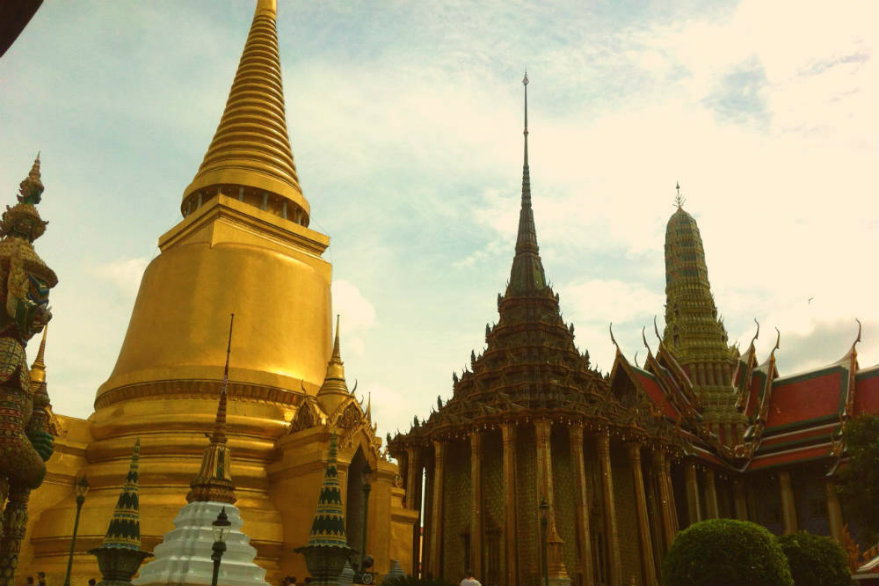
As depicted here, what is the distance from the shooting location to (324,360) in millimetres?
22859

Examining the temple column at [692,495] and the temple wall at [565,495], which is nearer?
the temple wall at [565,495]

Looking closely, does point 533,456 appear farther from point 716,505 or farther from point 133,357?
point 133,357

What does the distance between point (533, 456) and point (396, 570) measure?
10.6m

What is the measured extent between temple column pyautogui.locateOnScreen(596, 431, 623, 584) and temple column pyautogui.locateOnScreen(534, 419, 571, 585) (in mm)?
1686

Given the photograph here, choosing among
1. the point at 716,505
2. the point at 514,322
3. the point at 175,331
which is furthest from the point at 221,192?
the point at 716,505

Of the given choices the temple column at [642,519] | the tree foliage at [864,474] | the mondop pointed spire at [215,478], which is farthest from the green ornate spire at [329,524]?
the temple column at [642,519]

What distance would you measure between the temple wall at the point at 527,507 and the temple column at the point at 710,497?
975cm

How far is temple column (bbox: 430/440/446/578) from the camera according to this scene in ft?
84.5

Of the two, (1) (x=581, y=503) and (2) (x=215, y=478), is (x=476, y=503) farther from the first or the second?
(2) (x=215, y=478)

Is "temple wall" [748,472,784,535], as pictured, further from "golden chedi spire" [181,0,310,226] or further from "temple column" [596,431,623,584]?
"golden chedi spire" [181,0,310,226]

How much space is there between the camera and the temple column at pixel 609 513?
934 inches

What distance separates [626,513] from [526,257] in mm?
10526

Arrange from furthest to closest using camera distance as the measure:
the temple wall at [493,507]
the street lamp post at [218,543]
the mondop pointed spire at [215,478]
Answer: the temple wall at [493,507] → the mondop pointed spire at [215,478] → the street lamp post at [218,543]

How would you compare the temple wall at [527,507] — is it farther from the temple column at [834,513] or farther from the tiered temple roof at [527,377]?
the temple column at [834,513]
